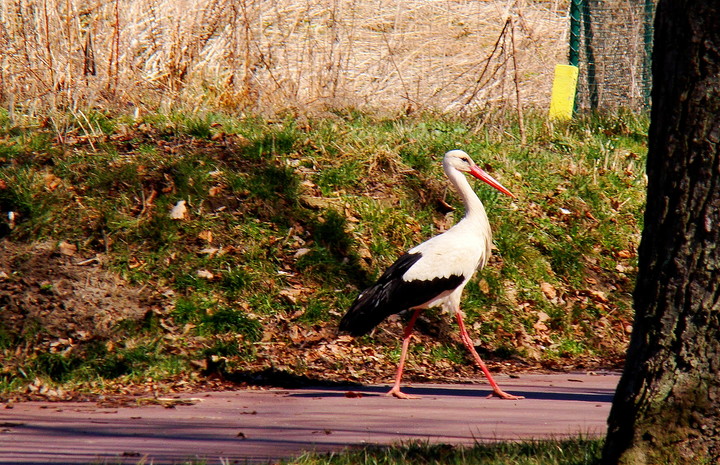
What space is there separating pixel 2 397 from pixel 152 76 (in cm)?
548

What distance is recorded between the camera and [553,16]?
17.0 m

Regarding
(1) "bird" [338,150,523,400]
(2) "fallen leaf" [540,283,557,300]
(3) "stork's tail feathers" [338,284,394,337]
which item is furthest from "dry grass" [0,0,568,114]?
→ (3) "stork's tail feathers" [338,284,394,337]

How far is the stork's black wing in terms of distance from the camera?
6840mm

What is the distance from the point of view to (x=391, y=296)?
6.88 meters

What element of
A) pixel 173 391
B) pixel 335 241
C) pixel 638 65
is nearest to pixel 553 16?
pixel 638 65

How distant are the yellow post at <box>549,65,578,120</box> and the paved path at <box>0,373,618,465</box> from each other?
5980mm

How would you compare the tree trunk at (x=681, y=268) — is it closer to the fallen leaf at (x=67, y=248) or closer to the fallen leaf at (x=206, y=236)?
the fallen leaf at (x=206, y=236)

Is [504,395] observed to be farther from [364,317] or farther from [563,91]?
[563,91]

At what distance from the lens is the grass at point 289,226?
7578 millimetres

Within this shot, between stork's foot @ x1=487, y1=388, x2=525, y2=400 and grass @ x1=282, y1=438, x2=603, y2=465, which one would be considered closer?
grass @ x1=282, y1=438, x2=603, y2=465

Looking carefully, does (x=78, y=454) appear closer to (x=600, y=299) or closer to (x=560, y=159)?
(x=600, y=299)

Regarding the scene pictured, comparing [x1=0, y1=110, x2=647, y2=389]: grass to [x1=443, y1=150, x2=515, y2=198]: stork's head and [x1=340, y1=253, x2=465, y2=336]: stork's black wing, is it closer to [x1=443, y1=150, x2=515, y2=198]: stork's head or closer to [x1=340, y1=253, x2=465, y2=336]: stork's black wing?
[x1=340, y1=253, x2=465, y2=336]: stork's black wing

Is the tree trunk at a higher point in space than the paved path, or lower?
higher

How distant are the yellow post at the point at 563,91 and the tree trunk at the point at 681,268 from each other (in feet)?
28.1
